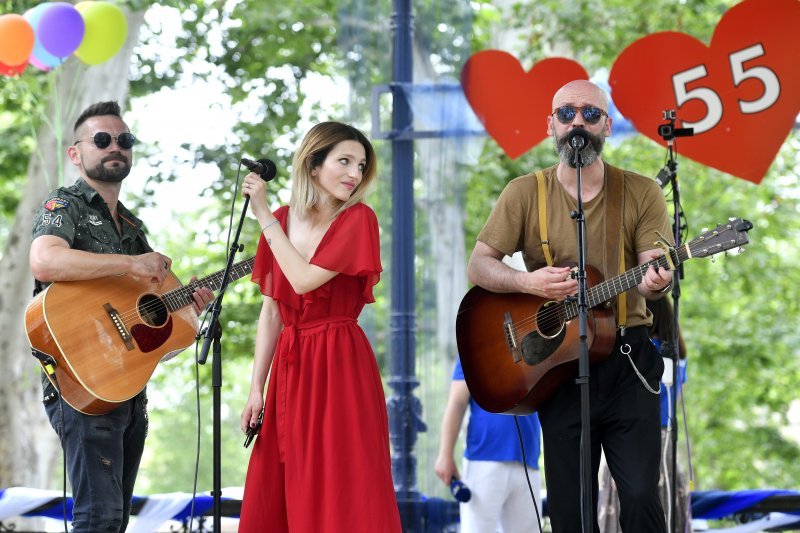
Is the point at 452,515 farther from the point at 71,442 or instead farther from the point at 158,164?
the point at 158,164

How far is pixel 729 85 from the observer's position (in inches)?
235

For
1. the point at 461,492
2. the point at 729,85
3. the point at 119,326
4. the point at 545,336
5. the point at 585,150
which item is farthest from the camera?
the point at 729,85

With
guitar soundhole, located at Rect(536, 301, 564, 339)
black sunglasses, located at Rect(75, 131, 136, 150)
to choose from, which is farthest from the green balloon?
guitar soundhole, located at Rect(536, 301, 564, 339)

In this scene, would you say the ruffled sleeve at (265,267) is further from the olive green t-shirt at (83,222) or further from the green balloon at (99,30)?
the green balloon at (99,30)

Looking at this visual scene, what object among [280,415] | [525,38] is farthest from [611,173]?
[525,38]

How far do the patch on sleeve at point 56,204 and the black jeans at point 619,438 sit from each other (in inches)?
84.6

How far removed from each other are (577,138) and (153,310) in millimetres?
1964

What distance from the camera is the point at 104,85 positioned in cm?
932

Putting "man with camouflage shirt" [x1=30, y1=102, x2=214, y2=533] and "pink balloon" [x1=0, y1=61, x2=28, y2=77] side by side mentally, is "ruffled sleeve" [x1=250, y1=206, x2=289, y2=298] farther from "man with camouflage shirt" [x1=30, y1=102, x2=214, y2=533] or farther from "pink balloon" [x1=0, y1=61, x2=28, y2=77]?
"pink balloon" [x1=0, y1=61, x2=28, y2=77]

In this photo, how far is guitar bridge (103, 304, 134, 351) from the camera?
4285 millimetres

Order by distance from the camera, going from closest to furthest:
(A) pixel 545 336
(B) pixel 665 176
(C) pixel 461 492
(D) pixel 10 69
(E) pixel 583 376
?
(E) pixel 583 376 < (A) pixel 545 336 < (B) pixel 665 176 < (C) pixel 461 492 < (D) pixel 10 69

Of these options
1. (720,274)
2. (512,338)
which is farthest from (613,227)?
(720,274)

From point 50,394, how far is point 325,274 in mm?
1316

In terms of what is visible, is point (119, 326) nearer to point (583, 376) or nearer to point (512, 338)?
point (512, 338)
